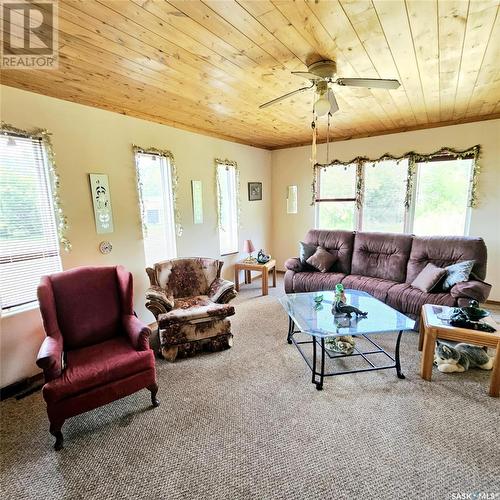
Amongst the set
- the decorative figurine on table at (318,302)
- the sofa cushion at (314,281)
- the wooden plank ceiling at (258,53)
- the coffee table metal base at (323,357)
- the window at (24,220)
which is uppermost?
the wooden plank ceiling at (258,53)

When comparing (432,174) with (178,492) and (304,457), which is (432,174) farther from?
(178,492)

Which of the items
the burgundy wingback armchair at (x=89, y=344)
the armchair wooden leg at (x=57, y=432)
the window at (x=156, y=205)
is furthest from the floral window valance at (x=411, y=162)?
the armchair wooden leg at (x=57, y=432)

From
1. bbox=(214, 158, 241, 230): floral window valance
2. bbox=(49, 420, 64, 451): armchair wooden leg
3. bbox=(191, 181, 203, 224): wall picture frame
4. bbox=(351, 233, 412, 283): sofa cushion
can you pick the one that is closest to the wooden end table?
bbox=(214, 158, 241, 230): floral window valance

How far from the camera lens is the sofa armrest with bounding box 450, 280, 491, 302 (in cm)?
283

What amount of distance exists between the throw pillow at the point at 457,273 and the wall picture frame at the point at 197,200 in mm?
3219

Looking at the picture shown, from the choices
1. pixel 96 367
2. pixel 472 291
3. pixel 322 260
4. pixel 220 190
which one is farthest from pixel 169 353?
pixel 472 291

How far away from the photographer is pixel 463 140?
12.6ft

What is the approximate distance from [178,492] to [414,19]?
2.91m

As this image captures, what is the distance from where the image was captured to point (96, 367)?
193 centimetres

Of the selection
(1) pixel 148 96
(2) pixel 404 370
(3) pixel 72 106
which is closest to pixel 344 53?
(1) pixel 148 96

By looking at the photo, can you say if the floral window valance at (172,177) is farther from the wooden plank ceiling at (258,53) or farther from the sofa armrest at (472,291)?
the sofa armrest at (472,291)

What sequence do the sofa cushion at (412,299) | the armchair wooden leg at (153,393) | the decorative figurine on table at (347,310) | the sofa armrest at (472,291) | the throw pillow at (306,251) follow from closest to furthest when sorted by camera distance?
the armchair wooden leg at (153,393)
the decorative figurine on table at (347,310)
the sofa armrest at (472,291)
the sofa cushion at (412,299)
the throw pillow at (306,251)

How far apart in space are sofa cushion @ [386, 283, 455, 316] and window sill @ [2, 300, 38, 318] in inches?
146

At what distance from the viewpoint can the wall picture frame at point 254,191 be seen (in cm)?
515
